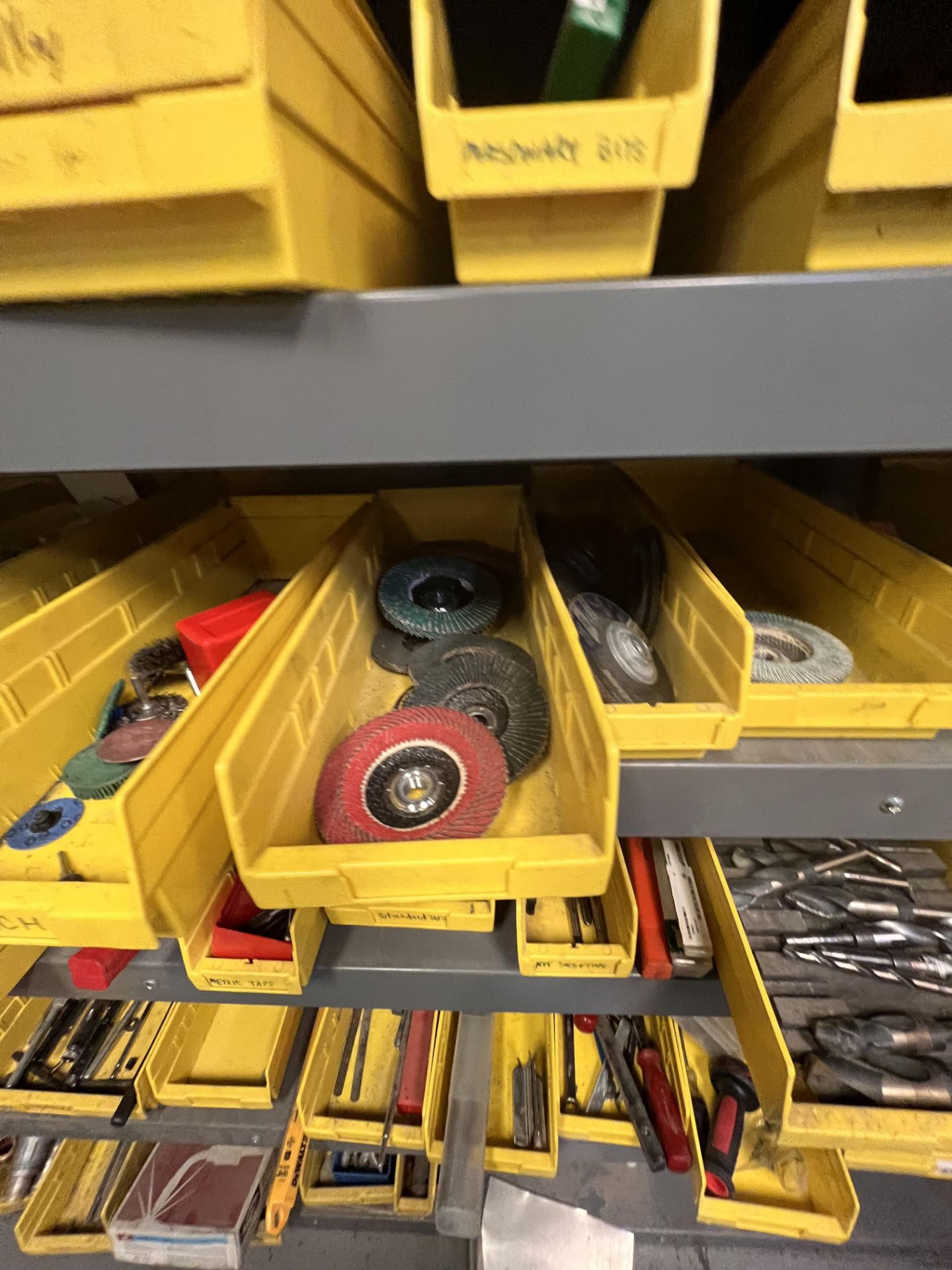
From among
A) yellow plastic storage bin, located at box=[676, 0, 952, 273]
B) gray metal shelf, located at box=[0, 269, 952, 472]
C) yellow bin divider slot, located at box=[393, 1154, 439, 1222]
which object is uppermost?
yellow plastic storage bin, located at box=[676, 0, 952, 273]

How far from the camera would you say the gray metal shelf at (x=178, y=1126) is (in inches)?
27.5

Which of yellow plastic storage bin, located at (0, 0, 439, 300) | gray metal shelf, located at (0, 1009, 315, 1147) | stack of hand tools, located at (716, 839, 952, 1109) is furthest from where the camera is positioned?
gray metal shelf, located at (0, 1009, 315, 1147)

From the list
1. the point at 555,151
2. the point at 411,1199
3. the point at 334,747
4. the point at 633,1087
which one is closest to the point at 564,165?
the point at 555,151

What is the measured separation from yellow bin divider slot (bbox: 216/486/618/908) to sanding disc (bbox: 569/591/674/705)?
0.11 feet

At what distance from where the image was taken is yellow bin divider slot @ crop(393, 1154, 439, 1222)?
85 centimetres

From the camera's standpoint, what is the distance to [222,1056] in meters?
0.80

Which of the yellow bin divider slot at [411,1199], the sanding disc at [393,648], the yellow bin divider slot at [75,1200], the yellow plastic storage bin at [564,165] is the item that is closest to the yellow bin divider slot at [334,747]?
the sanding disc at [393,648]

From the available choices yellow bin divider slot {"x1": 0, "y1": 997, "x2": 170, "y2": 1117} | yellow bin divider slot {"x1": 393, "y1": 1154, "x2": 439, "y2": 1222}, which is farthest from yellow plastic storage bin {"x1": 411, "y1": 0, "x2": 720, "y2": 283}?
yellow bin divider slot {"x1": 393, "y1": 1154, "x2": 439, "y2": 1222}

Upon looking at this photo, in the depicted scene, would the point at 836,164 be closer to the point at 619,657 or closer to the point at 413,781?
the point at 619,657

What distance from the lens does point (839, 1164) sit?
0.68m

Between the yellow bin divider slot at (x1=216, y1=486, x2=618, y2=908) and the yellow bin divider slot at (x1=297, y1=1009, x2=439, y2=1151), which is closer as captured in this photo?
the yellow bin divider slot at (x1=216, y1=486, x2=618, y2=908)

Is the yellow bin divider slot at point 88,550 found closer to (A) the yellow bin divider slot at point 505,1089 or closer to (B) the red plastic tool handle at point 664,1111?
(A) the yellow bin divider slot at point 505,1089

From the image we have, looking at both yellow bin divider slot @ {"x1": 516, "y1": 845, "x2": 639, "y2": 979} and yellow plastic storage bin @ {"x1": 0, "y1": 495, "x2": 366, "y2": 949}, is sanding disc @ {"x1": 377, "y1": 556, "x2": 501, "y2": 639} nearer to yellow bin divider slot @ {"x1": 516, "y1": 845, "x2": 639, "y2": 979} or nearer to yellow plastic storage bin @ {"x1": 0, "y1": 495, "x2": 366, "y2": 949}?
yellow plastic storage bin @ {"x1": 0, "y1": 495, "x2": 366, "y2": 949}

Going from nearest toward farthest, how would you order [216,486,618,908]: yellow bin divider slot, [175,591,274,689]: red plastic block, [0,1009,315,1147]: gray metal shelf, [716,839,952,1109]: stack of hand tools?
[216,486,618,908]: yellow bin divider slot
[716,839,952,1109]: stack of hand tools
[175,591,274,689]: red plastic block
[0,1009,315,1147]: gray metal shelf
